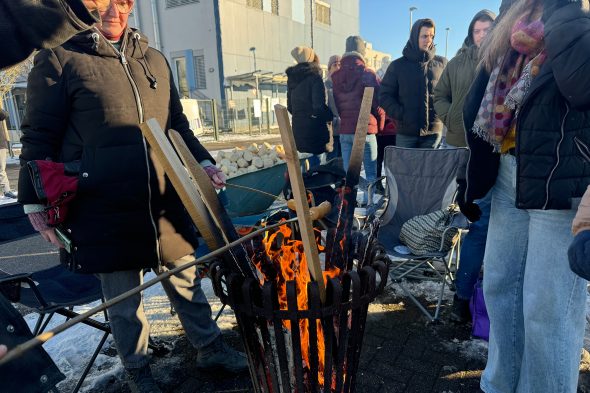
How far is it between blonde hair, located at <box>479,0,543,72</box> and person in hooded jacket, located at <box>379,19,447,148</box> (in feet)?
8.44

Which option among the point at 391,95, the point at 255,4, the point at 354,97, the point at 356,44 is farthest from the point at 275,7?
the point at 391,95

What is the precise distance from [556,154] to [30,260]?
17.0 ft

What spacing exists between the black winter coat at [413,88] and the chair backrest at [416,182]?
3.42 feet

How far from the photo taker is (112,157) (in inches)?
69.1

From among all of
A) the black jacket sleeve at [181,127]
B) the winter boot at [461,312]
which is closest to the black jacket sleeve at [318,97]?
the black jacket sleeve at [181,127]

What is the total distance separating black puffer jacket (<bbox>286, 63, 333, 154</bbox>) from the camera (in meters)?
5.05

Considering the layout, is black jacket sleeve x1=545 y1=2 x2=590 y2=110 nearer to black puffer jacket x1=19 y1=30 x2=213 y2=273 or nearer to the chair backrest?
black puffer jacket x1=19 y1=30 x2=213 y2=273

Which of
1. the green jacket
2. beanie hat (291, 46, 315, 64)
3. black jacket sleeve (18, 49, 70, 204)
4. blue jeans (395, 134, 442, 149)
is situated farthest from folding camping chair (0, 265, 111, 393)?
beanie hat (291, 46, 315, 64)

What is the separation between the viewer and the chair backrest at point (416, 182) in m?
3.32

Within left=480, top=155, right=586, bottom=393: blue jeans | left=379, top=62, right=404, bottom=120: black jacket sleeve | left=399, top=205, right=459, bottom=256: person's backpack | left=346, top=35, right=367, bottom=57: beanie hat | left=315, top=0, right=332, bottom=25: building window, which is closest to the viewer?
left=480, top=155, right=586, bottom=393: blue jeans

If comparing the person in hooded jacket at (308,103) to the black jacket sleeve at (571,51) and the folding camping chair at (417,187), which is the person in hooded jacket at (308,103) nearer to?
the folding camping chair at (417,187)

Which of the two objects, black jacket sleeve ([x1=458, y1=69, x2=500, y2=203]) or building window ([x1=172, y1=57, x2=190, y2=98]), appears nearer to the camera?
black jacket sleeve ([x1=458, y1=69, x2=500, y2=203])

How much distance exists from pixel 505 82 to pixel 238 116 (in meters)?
20.5

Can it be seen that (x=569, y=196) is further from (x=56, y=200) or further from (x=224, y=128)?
(x=224, y=128)
